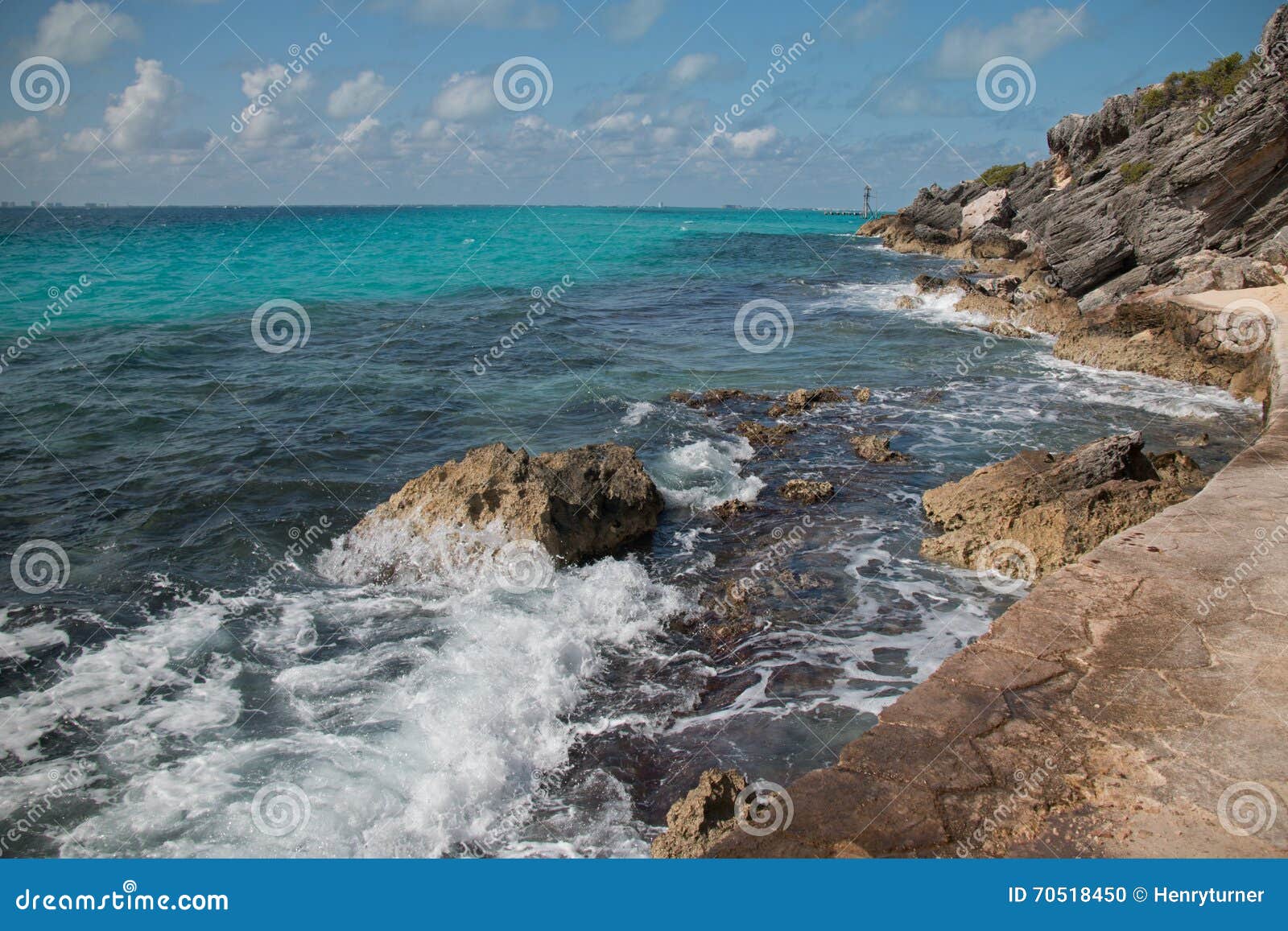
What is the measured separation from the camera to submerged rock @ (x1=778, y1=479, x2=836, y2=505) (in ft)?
33.5

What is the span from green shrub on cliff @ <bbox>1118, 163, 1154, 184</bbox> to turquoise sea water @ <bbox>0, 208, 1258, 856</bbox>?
33.4 feet

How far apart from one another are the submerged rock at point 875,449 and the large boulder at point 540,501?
4.14 meters

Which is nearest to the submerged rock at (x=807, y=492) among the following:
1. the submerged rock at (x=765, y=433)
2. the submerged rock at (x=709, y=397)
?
the submerged rock at (x=765, y=433)

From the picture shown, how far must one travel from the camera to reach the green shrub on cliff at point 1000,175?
188 feet

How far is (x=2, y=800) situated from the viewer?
5.31 m

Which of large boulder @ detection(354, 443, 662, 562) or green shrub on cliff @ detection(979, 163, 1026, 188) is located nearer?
large boulder @ detection(354, 443, 662, 562)

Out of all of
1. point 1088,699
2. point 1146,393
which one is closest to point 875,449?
point 1146,393

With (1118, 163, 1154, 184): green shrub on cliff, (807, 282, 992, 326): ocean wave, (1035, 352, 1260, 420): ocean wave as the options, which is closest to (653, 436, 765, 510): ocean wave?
(1035, 352, 1260, 420): ocean wave

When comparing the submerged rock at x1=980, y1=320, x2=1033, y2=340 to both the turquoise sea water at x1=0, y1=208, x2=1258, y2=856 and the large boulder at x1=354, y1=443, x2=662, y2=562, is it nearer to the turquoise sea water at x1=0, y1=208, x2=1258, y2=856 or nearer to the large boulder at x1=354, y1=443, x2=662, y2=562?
the turquoise sea water at x1=0, y1=208, x2=1258, y2=856

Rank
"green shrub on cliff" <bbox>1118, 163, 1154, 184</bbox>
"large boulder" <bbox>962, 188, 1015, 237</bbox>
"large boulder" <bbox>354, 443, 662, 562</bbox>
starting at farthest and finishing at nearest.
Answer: "large boulder" <bbox>962, 188, 1015, 237</bbox>
"green shrub on cliff" <bbox>1118, 163, 1154, 184</bbox>
"large boulder" <bbox>354, 443, 662, 562</bbox>

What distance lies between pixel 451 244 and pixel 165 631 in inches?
2131

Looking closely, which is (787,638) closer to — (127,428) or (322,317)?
(127,428)

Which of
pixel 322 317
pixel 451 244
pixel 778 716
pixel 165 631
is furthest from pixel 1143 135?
pixel 451 244

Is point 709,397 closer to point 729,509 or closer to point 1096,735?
point 729,509
